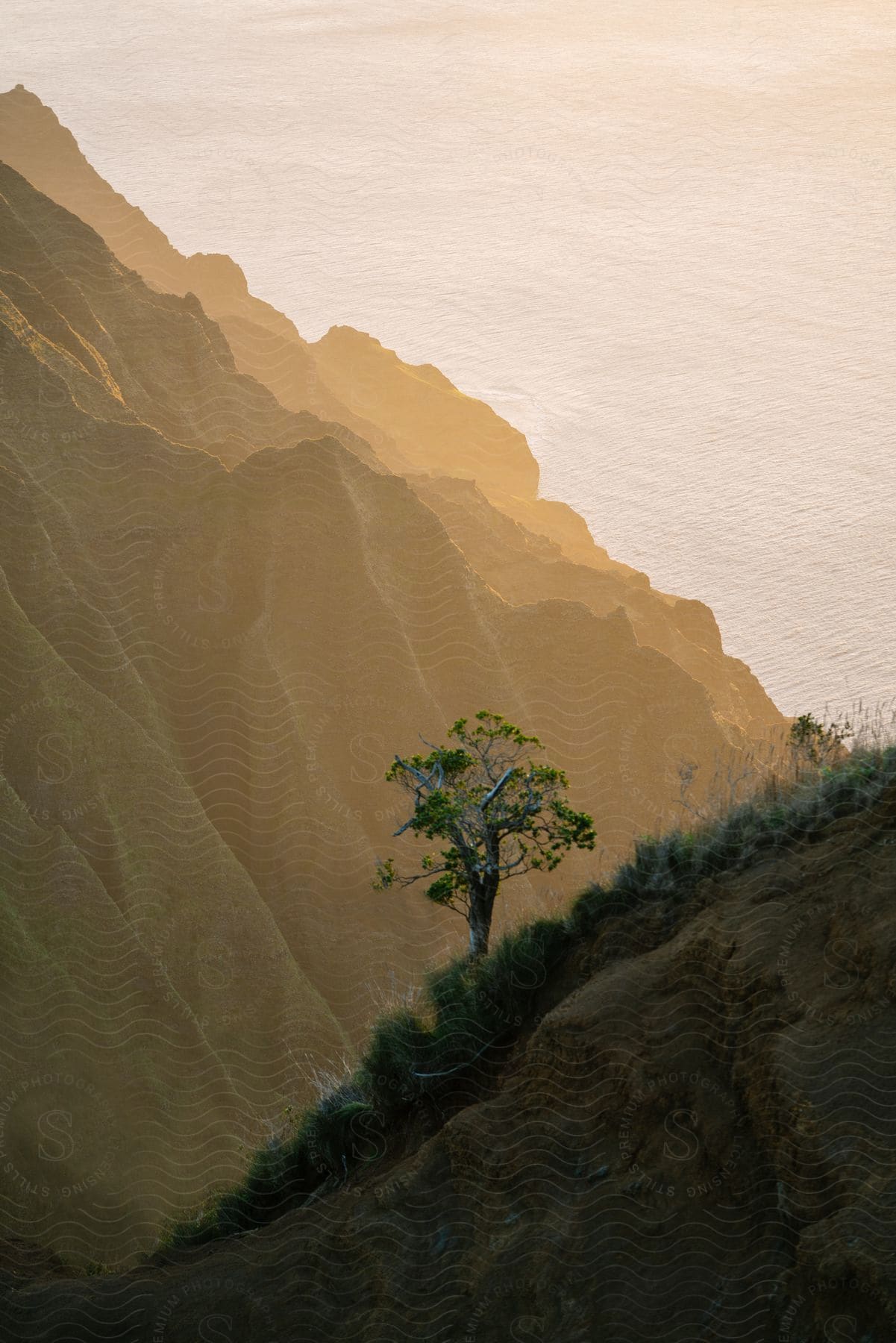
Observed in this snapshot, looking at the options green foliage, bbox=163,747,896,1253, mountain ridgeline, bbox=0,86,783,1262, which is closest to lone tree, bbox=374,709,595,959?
mountain ridgeline, bbox=0,86,783,1262

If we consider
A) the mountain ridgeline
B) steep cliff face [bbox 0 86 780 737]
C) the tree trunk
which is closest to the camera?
the tree trunk

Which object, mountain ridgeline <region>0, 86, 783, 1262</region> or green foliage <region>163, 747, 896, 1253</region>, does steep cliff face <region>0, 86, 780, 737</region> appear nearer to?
mountain ridgeline <region>0, 86, 783, 1262</region>

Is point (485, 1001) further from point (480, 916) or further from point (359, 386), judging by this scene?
point (359, 386)

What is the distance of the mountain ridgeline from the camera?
21.5m

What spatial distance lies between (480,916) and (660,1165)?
6.18 m

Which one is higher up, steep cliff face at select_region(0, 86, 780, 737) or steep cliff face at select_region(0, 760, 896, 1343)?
steep cliff face at select_region(0, 86, 780, 737)

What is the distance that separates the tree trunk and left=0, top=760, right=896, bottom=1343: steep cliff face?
3135mm

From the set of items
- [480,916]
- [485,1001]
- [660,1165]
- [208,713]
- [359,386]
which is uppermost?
[359,386]

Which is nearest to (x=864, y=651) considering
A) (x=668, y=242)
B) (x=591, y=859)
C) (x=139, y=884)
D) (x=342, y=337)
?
(x=342, y=337)

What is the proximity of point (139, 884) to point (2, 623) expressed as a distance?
22.0ft

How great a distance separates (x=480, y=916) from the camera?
1477cm

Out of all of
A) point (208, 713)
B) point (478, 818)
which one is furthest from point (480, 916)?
point (208, 713)

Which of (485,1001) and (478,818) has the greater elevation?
(478,818)

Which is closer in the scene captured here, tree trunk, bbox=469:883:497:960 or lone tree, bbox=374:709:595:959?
tree trunk, bbox=469:883:497:960
